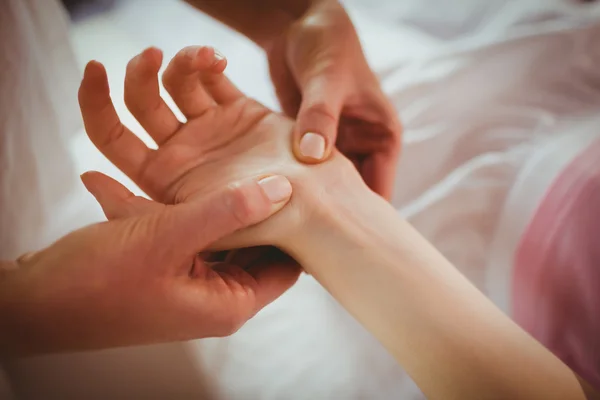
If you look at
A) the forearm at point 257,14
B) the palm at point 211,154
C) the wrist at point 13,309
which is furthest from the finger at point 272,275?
the forearm at point 257,14

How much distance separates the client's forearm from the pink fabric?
114 mm

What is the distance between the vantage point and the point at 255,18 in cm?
75

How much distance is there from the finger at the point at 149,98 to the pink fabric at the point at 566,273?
46 centimetres

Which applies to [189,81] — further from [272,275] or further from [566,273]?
[566,273]

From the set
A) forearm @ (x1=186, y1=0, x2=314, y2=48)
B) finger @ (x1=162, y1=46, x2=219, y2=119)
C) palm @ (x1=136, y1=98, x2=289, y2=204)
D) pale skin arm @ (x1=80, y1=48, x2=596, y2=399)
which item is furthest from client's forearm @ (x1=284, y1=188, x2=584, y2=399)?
forearm @ (x1=186, y1=0, x2=314, y2=48)

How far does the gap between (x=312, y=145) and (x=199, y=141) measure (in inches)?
5.6

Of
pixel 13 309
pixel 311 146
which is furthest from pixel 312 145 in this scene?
pixel 13 309

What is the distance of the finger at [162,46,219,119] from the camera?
525 mm

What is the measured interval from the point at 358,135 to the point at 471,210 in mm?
187

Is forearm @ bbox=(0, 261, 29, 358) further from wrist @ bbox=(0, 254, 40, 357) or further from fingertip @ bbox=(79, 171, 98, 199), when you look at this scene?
fingertip @ bbox=(79, 171, 98, 199)

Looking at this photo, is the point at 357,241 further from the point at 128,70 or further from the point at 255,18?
the point at 255,18

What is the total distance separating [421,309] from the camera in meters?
0.46

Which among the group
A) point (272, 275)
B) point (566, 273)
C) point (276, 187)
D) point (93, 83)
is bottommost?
point (566, 273)

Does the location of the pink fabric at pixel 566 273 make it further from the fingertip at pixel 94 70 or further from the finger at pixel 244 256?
the fingertip at pixel 94 70
